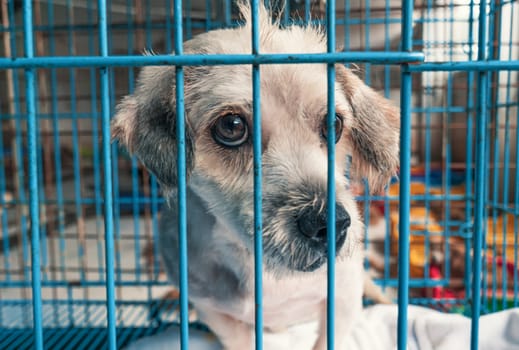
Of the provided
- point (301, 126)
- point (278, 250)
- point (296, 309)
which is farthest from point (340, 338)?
point (301, 126)

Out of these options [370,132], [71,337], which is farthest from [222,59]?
[71,337]

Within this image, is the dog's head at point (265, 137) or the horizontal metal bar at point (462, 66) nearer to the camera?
the horizontal metal bar at point (462, 66)

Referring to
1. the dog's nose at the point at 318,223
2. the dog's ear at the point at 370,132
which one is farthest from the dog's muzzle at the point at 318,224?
the dog's ear at the point at 370,132

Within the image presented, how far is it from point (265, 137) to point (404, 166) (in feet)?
1.34

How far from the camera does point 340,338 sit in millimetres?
1167

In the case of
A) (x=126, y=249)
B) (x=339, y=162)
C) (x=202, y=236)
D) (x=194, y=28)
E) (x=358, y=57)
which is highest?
(x=194, y=28)

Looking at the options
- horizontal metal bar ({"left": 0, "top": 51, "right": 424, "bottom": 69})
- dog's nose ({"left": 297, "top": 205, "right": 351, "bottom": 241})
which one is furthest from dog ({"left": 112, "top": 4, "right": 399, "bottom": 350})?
horizontal metal bar ({"left": 0, "top": 51, "right": 424, "bottom": 69})

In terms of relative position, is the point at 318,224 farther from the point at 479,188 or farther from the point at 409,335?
the point at 409,335

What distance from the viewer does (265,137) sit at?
3.27ft

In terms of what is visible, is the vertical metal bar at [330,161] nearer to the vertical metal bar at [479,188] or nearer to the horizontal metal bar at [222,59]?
the horizontal metal bar at [222,59]

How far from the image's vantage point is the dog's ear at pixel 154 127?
101 cm

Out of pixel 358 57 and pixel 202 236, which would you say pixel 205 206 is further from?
pixel 358 57

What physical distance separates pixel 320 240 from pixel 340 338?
0.46 metres

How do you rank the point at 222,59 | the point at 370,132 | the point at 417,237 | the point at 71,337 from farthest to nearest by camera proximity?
the point at 417,237 < the point at 71,337 < the point at 370,132 < the point at 222,59
